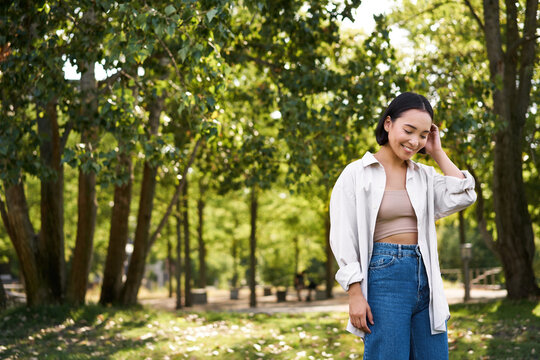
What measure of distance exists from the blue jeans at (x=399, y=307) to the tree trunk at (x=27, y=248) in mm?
9947

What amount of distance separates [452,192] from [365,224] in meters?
0.55

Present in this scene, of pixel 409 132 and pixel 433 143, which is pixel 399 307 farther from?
pixel 433 143

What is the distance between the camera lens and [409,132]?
3.17m

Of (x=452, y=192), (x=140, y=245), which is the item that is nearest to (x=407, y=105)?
(x=452, y=192)

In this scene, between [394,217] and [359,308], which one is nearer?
[359,308]

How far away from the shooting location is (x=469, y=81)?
10531 millimetres

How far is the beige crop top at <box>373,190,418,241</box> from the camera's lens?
313 cm

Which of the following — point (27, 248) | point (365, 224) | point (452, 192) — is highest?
point (27, 248)

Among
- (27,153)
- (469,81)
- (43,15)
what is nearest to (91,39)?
(43,15)

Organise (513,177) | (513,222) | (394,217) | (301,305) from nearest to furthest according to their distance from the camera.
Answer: (394,217) → (513,177) → (513,222) → (301,305)

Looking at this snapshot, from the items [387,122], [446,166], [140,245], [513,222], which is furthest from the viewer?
[140,245]

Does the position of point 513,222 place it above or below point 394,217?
above

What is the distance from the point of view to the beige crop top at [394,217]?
10.3 ft

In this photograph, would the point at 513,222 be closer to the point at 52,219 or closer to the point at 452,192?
the point at 52,219
